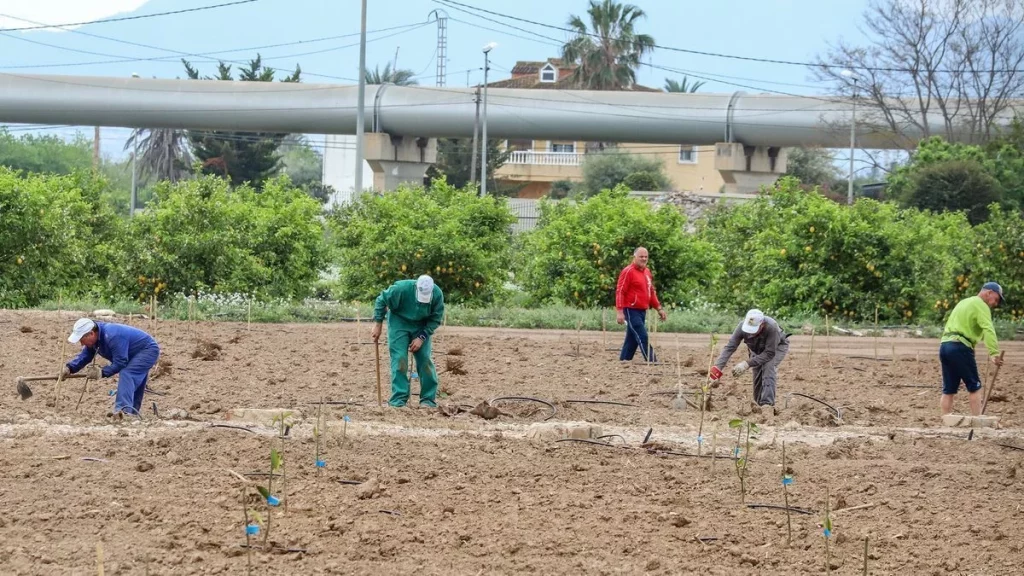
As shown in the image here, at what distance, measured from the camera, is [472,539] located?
670 cm

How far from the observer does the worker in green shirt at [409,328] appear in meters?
11.1

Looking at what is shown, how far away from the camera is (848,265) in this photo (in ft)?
71.5

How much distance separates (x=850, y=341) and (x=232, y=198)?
36.4 feet

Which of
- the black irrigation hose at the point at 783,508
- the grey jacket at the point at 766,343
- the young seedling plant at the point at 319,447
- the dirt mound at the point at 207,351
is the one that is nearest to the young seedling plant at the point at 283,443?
the young seedling plant at the point at 319,447

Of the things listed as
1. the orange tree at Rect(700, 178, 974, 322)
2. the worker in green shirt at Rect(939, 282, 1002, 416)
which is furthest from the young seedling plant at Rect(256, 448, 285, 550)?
the orange tree at Rect(700, 178, 974, 322)

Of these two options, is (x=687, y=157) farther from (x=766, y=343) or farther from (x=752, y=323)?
(x=752, y=323)

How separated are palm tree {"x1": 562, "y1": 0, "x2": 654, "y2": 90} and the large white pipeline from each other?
26293mm

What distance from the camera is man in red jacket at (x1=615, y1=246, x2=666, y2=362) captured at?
14.6 m

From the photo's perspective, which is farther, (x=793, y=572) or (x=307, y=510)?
(x=307, y=510)

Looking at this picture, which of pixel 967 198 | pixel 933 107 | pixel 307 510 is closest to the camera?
pixel 307 510

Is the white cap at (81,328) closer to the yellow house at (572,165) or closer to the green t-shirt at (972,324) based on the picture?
the green t-shirt at (972,324)

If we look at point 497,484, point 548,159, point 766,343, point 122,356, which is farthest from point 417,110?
point 497,484

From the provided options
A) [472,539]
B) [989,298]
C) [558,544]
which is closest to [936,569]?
[558,544]

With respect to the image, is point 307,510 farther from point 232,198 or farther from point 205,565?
point 232,198
